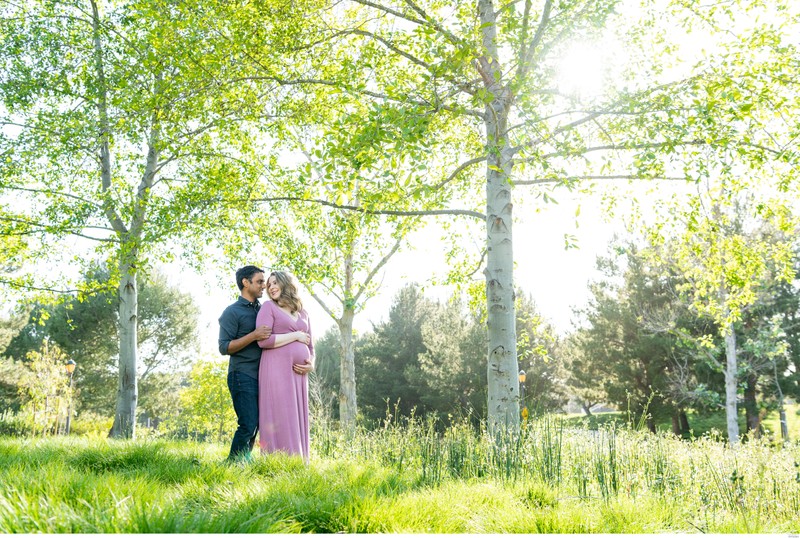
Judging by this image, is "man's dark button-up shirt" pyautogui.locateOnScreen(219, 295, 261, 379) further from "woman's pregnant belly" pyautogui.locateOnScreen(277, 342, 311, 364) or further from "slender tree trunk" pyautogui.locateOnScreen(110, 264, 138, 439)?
"slender tree trunk" pyautogui.locateOnScreen(110, 264, 138, 439)

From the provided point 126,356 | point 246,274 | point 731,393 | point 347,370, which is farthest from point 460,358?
point 246,274

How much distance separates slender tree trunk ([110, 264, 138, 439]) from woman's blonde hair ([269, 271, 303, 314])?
285 inches

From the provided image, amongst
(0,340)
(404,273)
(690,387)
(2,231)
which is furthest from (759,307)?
(0,340)

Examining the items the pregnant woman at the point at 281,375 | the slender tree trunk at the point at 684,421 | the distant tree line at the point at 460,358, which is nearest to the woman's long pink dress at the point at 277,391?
the pregnant woman at the point at 281,375

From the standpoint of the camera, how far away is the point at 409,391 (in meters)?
31.3

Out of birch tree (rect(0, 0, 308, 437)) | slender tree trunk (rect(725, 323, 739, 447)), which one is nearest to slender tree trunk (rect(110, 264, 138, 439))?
birch tree (rect(0, 0, 308, 437))

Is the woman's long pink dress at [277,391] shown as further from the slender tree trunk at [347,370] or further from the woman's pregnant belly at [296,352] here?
the slender tree trunk at [347,370]

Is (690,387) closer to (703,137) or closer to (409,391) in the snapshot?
(409,391)

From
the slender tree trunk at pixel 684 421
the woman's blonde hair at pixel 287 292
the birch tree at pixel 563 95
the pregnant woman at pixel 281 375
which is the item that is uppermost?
the birch tree at pixel 563 95

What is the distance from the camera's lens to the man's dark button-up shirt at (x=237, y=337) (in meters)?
5.04

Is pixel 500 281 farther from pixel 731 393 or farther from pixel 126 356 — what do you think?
pixel 731 393

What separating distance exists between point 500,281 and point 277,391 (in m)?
3.29

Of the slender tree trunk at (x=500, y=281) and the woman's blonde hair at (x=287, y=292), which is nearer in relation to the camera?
the woman's blonde hair at (x=287, y=292)

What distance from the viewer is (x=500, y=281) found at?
700cm
